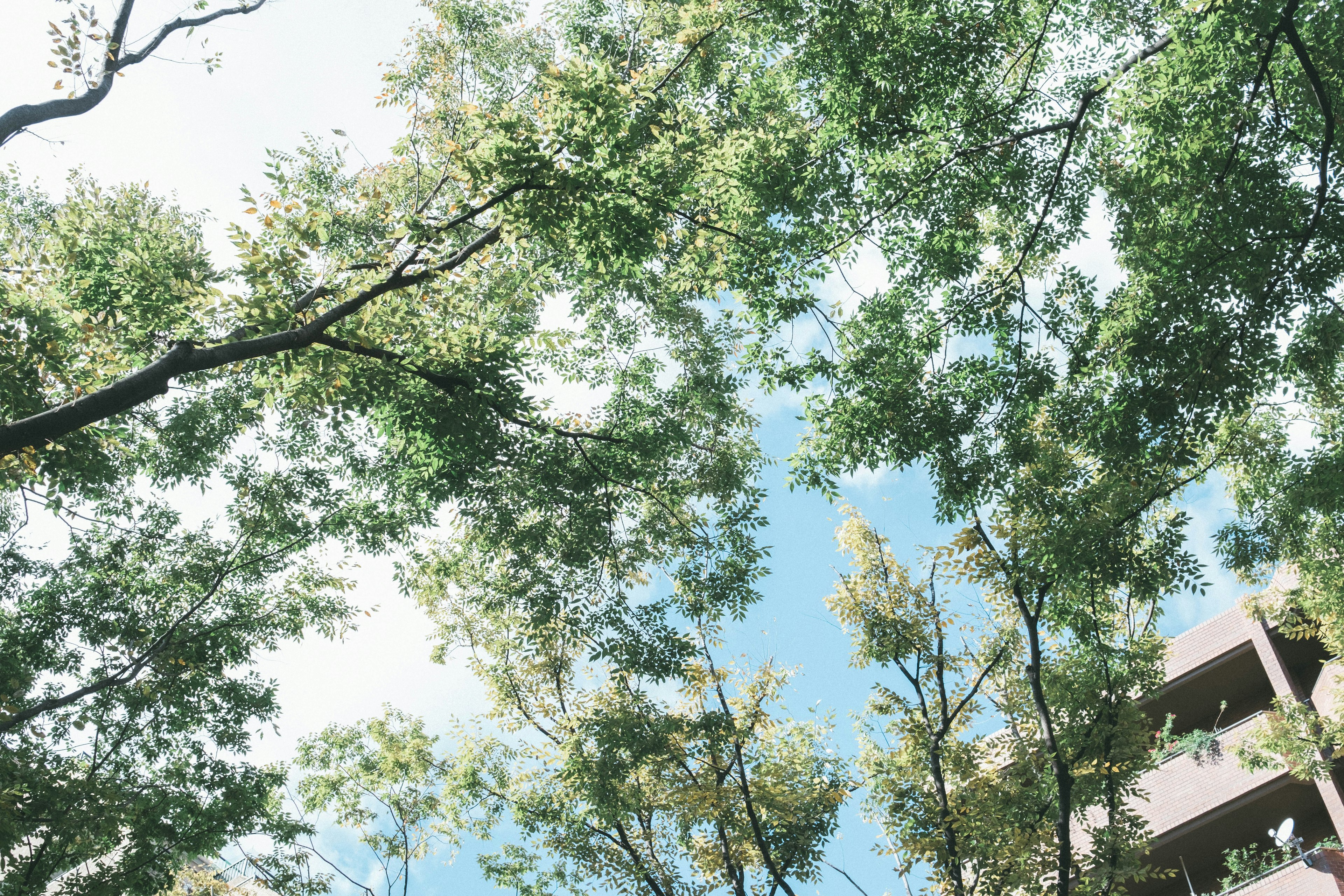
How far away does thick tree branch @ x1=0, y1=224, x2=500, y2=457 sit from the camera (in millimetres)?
5484

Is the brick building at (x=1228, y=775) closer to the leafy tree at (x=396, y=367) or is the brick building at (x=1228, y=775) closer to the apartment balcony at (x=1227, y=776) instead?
the apartment balcony at (x=1227, y=776)

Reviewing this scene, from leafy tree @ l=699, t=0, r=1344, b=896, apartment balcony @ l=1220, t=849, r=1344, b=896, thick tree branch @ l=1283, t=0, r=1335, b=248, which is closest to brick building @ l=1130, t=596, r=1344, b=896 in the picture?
apartment balcony @ l=1220, t=849, r=1344, b=896

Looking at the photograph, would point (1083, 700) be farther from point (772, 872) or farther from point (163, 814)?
point (163, 814)

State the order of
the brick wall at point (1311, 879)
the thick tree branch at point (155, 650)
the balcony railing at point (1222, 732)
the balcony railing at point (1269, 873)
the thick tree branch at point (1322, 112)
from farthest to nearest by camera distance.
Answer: the balcony railing at point (1222, 732) < the balcony railing at point (1269, 873) < the brick wall at point (1311, 879) < the thick tree branch at point (155, 650) < the thick tree branch at point (1322, 112)

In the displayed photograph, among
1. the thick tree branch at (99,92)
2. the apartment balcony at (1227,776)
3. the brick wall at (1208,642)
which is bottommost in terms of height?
the apartment balcony at (1227,776)

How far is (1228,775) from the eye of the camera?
19469 mm

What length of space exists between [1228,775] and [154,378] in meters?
23.2

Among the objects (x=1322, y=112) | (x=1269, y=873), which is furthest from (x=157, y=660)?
(x=1269, y=873)

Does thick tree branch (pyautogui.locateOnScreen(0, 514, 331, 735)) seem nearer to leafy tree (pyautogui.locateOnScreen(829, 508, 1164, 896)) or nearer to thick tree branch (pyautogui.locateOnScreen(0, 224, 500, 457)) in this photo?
thick tree branch (pyautogui.locateOnScreen(0, 224, 500, 457))

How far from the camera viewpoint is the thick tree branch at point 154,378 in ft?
18.0

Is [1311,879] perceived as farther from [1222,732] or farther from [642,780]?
[642,780]

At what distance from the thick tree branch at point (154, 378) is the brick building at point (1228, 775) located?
64.9 feet

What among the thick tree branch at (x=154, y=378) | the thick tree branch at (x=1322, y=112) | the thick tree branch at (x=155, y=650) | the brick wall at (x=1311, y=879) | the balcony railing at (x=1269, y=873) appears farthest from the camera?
the balcony railing at (x=1269, y=873)

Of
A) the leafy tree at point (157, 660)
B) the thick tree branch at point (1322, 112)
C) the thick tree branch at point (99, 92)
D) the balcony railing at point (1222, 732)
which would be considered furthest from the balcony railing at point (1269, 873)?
the thick tree branch at point (99, 92)
